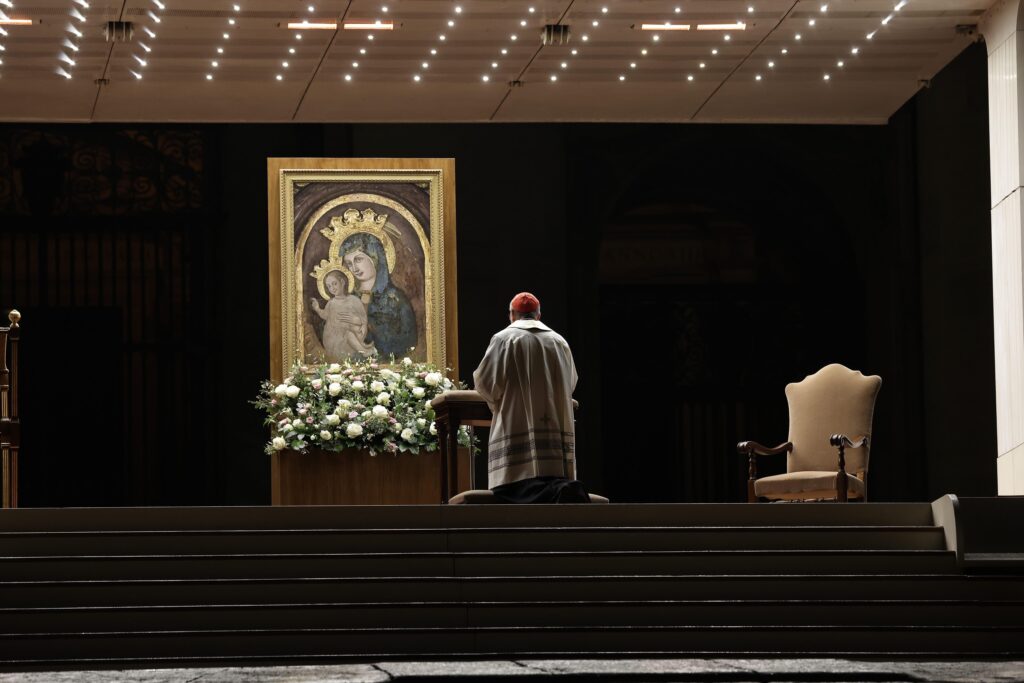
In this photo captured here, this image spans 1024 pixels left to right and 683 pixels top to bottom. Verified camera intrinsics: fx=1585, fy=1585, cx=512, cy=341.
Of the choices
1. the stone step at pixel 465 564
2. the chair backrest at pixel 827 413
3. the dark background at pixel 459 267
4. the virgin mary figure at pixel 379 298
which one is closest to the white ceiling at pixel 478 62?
the dark background at pixel 459 267

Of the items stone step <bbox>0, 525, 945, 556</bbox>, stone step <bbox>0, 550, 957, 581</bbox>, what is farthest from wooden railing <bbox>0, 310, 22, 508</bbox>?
stone step <bbox>0, 550, 957, 581</bbox>

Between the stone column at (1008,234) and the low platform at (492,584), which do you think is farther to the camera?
the stone column at (1008,234)

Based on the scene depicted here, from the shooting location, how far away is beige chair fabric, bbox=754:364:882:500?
8992mm

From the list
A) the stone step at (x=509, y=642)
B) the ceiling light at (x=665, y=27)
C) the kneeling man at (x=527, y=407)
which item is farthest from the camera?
the ceiling light at (x=665, y=27)

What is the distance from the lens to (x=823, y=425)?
30.9ft

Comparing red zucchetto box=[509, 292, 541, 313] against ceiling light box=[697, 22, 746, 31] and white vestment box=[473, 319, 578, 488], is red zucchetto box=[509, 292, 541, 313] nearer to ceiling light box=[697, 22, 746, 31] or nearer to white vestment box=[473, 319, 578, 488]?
white vestment box=[473, 319, 578, 488]

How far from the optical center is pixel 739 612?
659 centimetres

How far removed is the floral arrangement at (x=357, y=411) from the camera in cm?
984

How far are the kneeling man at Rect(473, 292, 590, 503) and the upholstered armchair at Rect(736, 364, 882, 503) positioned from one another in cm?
130

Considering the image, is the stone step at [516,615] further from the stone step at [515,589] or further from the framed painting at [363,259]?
the framed painting at [363,259]

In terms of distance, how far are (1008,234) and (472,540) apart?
426 cm

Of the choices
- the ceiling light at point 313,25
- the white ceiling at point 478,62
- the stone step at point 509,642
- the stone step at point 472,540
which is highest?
the ceiling light at point 313,25

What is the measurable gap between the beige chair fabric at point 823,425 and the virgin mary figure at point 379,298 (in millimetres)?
2996

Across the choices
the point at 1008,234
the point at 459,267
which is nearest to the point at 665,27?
the point at 1008,234
